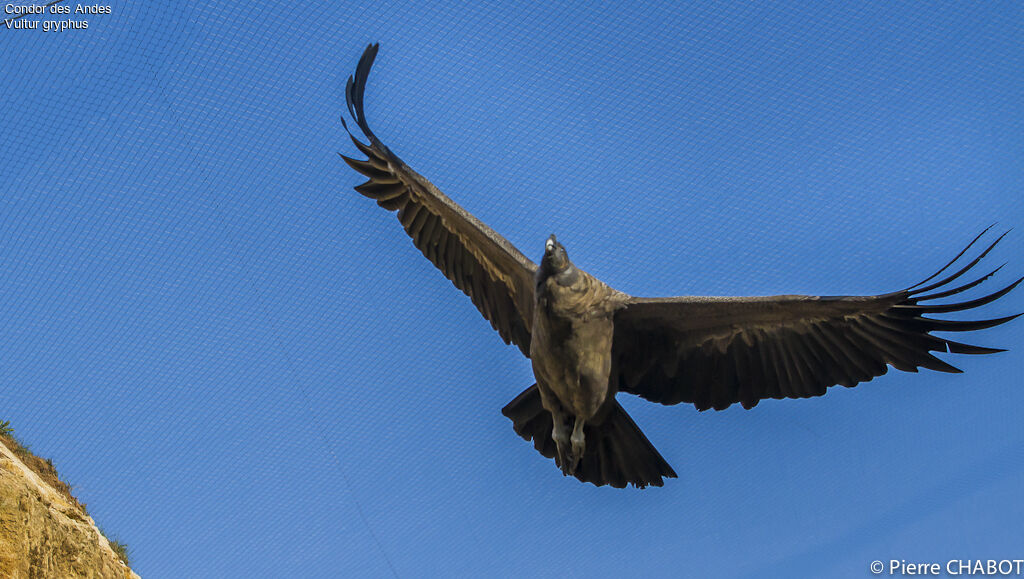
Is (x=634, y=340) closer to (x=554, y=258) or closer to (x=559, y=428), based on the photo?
(x=559, y=428)

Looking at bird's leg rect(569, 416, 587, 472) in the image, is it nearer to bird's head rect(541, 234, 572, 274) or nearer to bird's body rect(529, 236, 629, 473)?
bird's body rect(529, 236, 629, 473)

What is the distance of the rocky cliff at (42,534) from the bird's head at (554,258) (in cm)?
292

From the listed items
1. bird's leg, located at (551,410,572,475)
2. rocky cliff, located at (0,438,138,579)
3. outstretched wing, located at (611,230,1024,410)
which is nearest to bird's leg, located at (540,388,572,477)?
bird's leg, located at (551,410,572,475)

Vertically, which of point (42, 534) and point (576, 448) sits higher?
point (576, 448)

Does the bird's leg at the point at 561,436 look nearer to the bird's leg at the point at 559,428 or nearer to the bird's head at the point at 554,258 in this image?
the bird's leg at the point at 559,428

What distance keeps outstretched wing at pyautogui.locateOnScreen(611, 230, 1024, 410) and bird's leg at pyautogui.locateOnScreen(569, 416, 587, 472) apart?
0.36m

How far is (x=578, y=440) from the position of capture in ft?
21.1

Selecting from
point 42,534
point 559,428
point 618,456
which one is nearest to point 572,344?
point 559,428

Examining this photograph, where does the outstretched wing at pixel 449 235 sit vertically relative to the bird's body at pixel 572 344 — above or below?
above

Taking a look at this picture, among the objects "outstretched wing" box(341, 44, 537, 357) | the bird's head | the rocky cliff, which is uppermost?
"outstretched wing" box(341, 44, 537, 357)

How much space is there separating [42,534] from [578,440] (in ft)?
9.59

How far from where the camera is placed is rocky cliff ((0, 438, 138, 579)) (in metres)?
5.57

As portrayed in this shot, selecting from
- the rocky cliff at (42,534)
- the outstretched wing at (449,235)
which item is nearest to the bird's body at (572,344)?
the outstretched wing at (449,235)

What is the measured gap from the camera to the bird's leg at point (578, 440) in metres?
6.43
